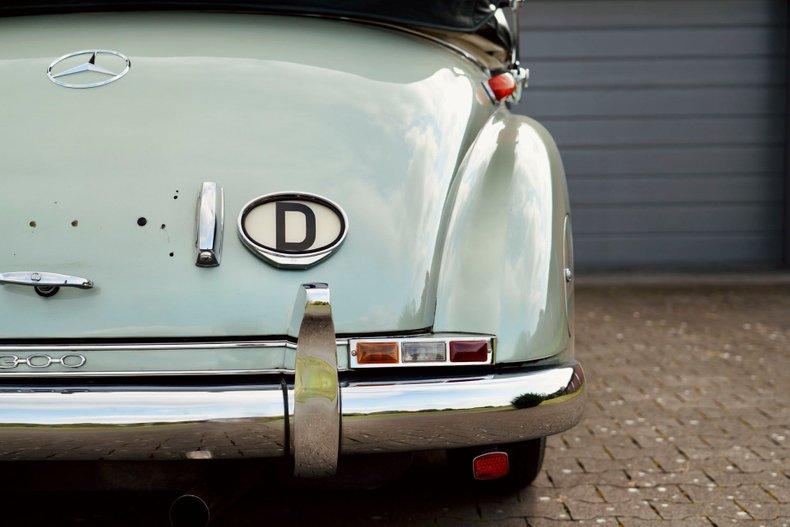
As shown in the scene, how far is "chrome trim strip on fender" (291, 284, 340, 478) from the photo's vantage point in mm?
2340

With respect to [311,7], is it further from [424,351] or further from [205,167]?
[424,351]

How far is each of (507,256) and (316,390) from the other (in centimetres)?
63

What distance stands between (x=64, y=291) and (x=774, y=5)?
28.1ft

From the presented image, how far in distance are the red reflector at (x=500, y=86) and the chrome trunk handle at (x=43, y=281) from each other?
1.38 metres

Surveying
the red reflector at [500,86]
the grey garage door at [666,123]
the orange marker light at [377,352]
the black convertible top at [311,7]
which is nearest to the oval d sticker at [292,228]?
the orange marker light at [377,352]

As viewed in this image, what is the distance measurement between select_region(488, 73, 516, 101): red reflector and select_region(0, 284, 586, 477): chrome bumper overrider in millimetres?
1086

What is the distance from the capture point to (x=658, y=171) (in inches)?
380

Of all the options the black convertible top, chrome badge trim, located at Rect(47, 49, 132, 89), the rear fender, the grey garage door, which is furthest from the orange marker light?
the grey garage door

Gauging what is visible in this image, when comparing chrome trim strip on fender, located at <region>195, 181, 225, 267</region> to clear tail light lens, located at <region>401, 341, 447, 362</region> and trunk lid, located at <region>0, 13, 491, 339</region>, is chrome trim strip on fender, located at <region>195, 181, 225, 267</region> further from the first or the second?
clear tail light lens, located at <region>401, 341, 447, 362</region>

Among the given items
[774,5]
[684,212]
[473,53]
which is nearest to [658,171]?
[684,212]

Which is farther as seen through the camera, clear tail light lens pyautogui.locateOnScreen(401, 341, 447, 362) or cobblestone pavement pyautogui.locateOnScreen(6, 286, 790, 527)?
cobblestone pavement pyautogui.locateOnScreen(6, 286, 790, 527)

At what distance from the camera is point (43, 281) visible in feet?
8.07

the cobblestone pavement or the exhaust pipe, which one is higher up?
the exhaust pipe

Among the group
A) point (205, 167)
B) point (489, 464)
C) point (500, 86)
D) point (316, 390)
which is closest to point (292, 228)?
point (205, 167)
